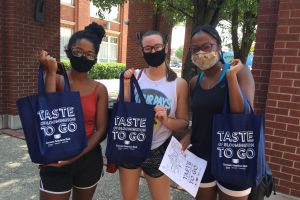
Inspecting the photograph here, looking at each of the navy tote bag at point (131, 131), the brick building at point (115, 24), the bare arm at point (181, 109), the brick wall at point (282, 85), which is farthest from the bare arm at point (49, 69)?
the brick building at point (115, 24)

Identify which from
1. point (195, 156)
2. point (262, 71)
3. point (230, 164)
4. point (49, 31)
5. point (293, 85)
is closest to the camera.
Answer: point (230, 164)

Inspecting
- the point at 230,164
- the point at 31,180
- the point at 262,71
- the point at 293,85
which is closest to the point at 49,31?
the point at 31,180

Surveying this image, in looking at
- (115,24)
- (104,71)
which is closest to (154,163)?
(104,71)

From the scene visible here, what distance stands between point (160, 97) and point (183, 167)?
0.52 metres

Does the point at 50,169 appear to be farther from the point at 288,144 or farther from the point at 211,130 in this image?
the point at 288,144

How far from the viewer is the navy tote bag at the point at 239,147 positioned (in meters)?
1.88

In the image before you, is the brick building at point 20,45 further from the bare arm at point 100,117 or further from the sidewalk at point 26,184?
the bare arm at point 100,117

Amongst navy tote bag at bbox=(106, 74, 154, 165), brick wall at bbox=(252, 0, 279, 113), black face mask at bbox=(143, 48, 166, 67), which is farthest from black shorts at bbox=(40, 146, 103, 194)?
brick wall at bbox=(252, 0, 279, 113)

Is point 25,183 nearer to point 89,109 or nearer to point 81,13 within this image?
point 89,109

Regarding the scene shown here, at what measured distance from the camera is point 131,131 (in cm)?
222

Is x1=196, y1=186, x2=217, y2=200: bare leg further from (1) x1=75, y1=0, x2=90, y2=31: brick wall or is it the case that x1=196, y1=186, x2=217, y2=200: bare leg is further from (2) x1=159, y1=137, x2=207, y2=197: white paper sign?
(1) x1=75, y1=0, x2=90, y2=31: brick wall

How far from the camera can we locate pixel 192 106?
7.38ft

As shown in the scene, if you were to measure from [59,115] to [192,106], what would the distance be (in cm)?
91

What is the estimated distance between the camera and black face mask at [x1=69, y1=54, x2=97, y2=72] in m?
2.22
